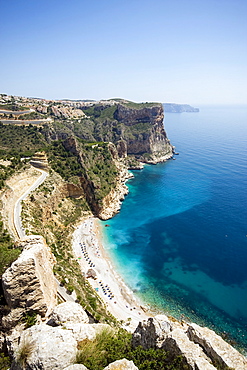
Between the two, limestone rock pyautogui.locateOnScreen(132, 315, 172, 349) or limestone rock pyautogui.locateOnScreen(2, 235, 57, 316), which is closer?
limestone rock pyautogui.locateOnScreen(132, 315, 172, 349)

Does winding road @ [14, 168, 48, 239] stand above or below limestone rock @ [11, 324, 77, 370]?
below

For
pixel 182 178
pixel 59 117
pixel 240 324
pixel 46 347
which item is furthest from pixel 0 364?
pixel 59 117

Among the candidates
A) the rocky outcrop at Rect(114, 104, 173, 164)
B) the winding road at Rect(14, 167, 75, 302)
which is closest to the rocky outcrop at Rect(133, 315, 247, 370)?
the winding road at Rect(14, 167, 75, 302)

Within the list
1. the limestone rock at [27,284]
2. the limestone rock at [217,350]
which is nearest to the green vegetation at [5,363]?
the limestone rock at [27,284]

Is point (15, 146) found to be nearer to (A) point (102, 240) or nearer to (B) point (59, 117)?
(A) point (102, 240)

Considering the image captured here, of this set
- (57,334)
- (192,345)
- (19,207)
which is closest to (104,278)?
(19,207)

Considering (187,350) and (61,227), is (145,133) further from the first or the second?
(187,350)

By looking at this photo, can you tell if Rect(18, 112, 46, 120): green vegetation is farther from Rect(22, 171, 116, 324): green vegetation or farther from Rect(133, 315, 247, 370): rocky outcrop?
Rect(133, 315, 247, 370): rocky outcrop
